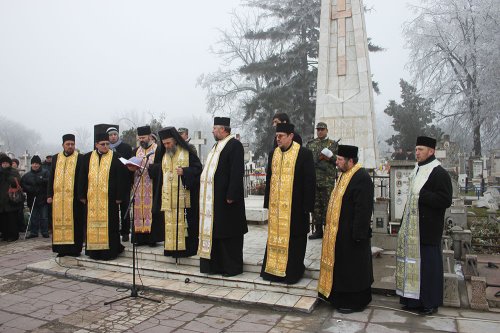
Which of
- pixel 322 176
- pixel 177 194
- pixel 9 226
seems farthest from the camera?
pixel 9 226

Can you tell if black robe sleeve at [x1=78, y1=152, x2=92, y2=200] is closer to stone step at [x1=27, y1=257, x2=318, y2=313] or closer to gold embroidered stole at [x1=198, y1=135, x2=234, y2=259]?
stone step at [x1=27, y1=257, x2=318, y2=313]

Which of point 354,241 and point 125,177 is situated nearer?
point 354,241

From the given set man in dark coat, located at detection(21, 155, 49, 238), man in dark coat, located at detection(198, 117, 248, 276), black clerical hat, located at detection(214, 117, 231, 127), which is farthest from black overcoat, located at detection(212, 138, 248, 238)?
man in dark coat, located at detection(21, 155, 49, 238)

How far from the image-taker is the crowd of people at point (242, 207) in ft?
15.8

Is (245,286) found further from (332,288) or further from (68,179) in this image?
(68,179)

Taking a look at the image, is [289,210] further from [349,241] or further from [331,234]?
[349,241]

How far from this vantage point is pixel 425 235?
4801 millimetres

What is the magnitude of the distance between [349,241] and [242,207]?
1.65 m

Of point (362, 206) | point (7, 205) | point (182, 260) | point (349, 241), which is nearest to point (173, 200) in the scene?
point (182, 260)

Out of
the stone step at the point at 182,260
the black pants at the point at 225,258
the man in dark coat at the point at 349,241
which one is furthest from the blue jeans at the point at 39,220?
the man in dark coat at the point at 349,241

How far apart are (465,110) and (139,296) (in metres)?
24.3

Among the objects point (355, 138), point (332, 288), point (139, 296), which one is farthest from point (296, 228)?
point (355, 138)

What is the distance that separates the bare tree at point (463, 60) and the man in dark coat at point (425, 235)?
1985 centimetres

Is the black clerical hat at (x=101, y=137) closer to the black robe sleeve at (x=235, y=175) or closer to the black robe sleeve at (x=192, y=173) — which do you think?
the black robe sleeve at (x=192, y=173)
